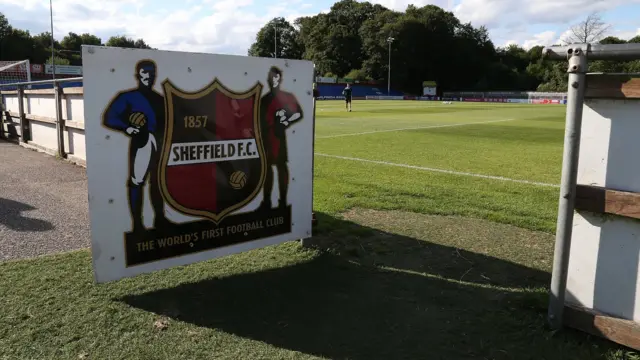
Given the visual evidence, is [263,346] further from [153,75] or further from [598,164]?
[598,164]

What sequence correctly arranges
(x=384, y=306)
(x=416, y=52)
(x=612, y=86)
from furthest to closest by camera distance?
(x=416, y=52) → (x=384, y=306) → (x=612, y=86)

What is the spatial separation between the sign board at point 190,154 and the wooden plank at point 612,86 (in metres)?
2.51

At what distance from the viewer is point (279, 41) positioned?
134000 millimetres

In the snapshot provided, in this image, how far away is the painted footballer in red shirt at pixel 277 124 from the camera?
4582mm

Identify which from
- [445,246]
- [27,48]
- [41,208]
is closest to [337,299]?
[445,246]

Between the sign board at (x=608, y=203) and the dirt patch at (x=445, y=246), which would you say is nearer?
the sign board at (x=608, y=203)

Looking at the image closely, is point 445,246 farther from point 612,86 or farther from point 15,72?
point 15,72

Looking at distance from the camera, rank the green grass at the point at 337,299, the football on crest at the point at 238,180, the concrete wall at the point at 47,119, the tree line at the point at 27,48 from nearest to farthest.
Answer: the green grass at the point at 337,299 < the football on crest at the point at 238,180 < the concrete wall at the point at 47,119 < the tree line at the point at 27,48

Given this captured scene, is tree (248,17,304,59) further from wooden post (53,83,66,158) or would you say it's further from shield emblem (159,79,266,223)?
shield emblem (159,79,266,223)

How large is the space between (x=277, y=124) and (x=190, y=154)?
915mm

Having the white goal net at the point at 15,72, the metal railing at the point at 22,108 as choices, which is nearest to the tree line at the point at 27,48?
the white goal net at the point at 15,72

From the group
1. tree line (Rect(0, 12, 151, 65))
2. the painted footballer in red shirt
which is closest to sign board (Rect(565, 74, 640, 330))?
the painted footballer in red shirt

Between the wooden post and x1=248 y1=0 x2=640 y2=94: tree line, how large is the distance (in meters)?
90.8

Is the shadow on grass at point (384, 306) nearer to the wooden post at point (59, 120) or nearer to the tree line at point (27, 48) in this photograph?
the wooden post at point (59, 120)
